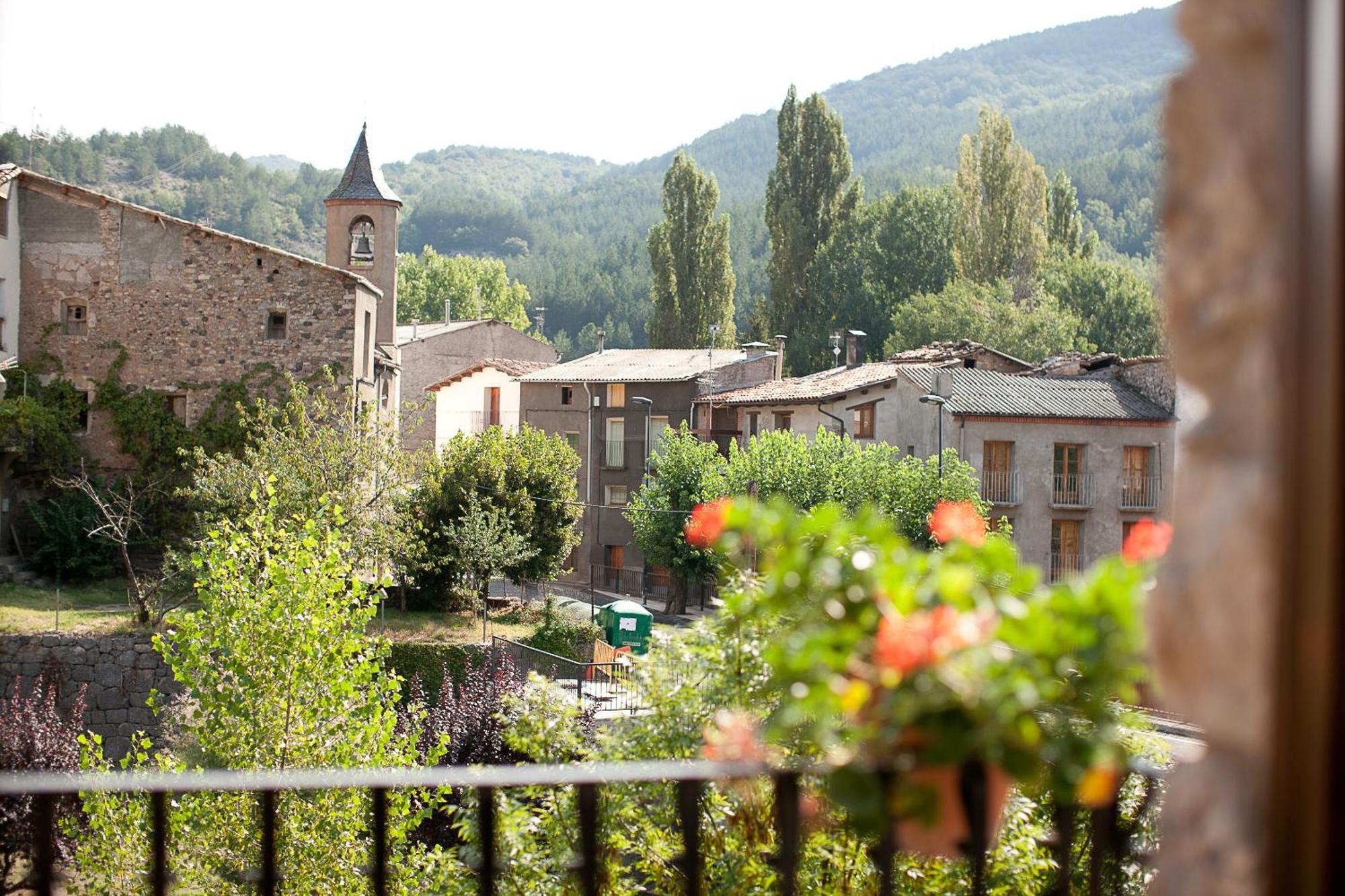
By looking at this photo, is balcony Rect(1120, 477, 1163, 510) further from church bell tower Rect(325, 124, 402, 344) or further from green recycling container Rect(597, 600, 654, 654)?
church bell tower Rect(325, 124, 402, 344)

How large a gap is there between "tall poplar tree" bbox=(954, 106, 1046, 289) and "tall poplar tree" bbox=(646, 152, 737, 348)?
1005cm

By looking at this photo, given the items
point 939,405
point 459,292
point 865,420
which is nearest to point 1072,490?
point 939,405

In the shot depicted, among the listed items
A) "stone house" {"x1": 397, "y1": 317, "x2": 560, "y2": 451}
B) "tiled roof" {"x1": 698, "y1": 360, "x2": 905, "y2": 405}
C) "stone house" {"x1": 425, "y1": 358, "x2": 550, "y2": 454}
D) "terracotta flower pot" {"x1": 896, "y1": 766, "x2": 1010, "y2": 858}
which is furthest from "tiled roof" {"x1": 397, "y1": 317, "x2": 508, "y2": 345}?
"terracotta flower pot" {"x1": 896, "y1": 766, "x2": 1010, "y2": 858}

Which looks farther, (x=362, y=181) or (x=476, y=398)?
(x=476, y=398)

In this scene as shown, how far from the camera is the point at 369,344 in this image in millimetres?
27391

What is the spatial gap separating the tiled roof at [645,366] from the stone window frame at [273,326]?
53.6 ft

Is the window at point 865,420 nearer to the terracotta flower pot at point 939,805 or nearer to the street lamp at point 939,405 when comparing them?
the street lamp at point 939,405

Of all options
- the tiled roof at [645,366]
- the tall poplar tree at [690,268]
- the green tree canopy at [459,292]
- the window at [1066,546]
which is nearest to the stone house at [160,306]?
the tiled roof at [645,366]

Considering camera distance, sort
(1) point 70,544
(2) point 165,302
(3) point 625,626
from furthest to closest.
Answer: (3) point 625,626 < (2) point 165,302 < (1) point 70,544

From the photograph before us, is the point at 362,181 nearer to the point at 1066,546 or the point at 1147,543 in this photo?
the point at 1066,546

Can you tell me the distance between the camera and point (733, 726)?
2.12 metres

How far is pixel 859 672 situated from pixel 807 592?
0.70 ft

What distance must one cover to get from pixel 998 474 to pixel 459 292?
49.7m

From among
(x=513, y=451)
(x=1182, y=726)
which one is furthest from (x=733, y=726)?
(x=513, y=451)
